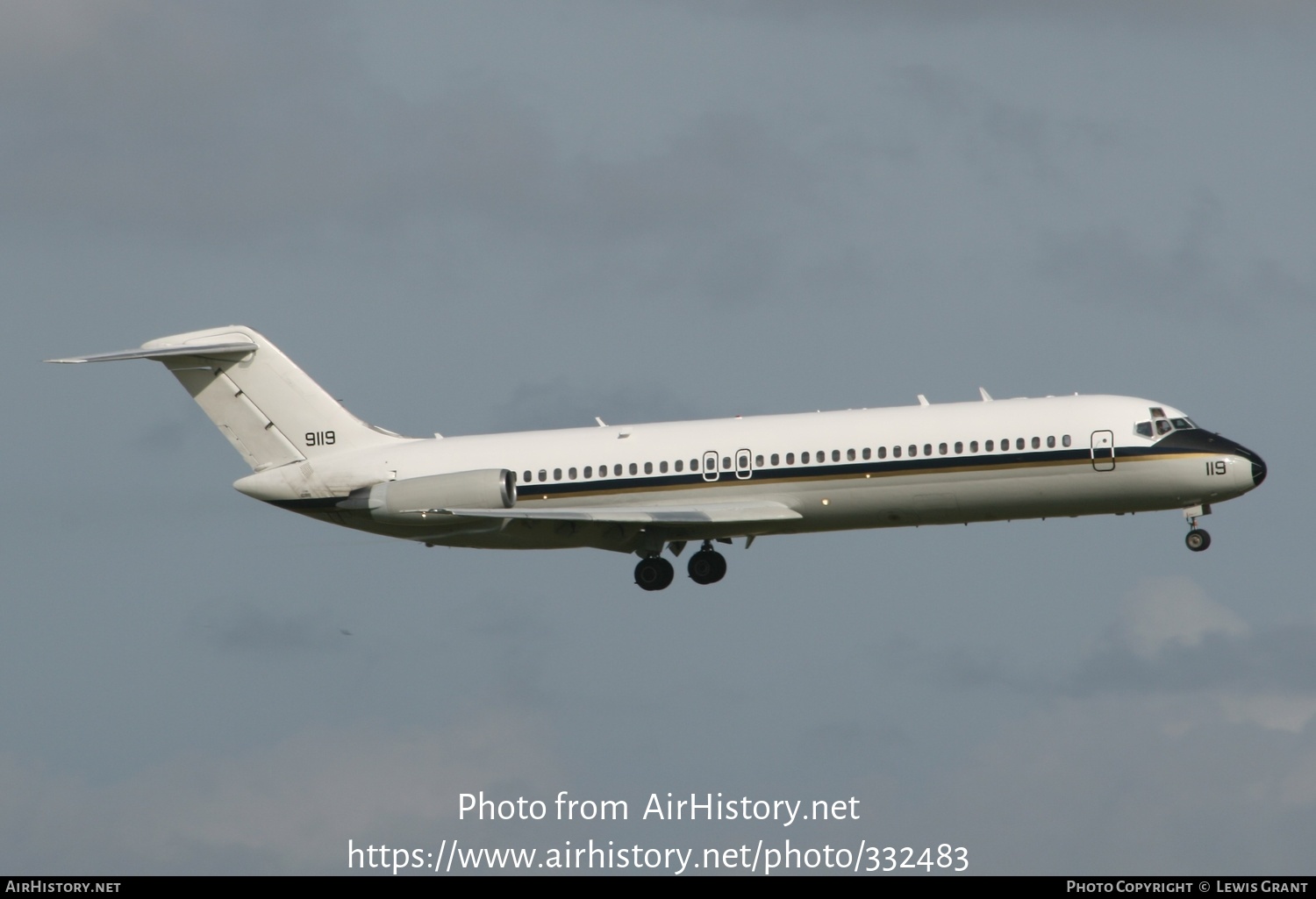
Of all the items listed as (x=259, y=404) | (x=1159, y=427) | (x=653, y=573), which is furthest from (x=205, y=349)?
(x=1159, y=427)

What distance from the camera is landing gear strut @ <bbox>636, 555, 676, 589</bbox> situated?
48.7 metres

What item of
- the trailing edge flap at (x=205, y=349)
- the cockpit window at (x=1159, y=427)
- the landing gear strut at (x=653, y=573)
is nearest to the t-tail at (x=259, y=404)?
the trailing edge flap at (x=205, y=349)

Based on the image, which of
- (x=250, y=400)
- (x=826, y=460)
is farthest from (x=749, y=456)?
(x=250, y=400)

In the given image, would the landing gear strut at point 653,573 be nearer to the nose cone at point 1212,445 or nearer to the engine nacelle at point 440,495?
→ the engine nacelle at point 440,495

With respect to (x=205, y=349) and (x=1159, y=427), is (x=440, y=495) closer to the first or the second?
(x=205, y=349)

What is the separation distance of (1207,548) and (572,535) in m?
14.7

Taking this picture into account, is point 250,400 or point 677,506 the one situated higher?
point 250,400

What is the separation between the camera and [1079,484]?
44969 millimetres

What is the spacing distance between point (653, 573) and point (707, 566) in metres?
1.35

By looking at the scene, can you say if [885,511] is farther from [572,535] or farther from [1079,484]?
[572,535]

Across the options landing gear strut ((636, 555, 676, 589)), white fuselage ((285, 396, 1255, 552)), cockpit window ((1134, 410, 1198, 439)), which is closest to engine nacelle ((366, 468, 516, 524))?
white fuselage ((285, 396, 1255, 552))

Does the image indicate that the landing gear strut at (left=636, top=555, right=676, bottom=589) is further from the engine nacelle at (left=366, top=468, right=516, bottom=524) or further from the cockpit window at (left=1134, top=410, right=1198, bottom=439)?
the cockpit window at (left=1134, top=410, right=1198, bottom=439)

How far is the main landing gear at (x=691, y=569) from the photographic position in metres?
48.7

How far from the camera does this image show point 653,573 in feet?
160
